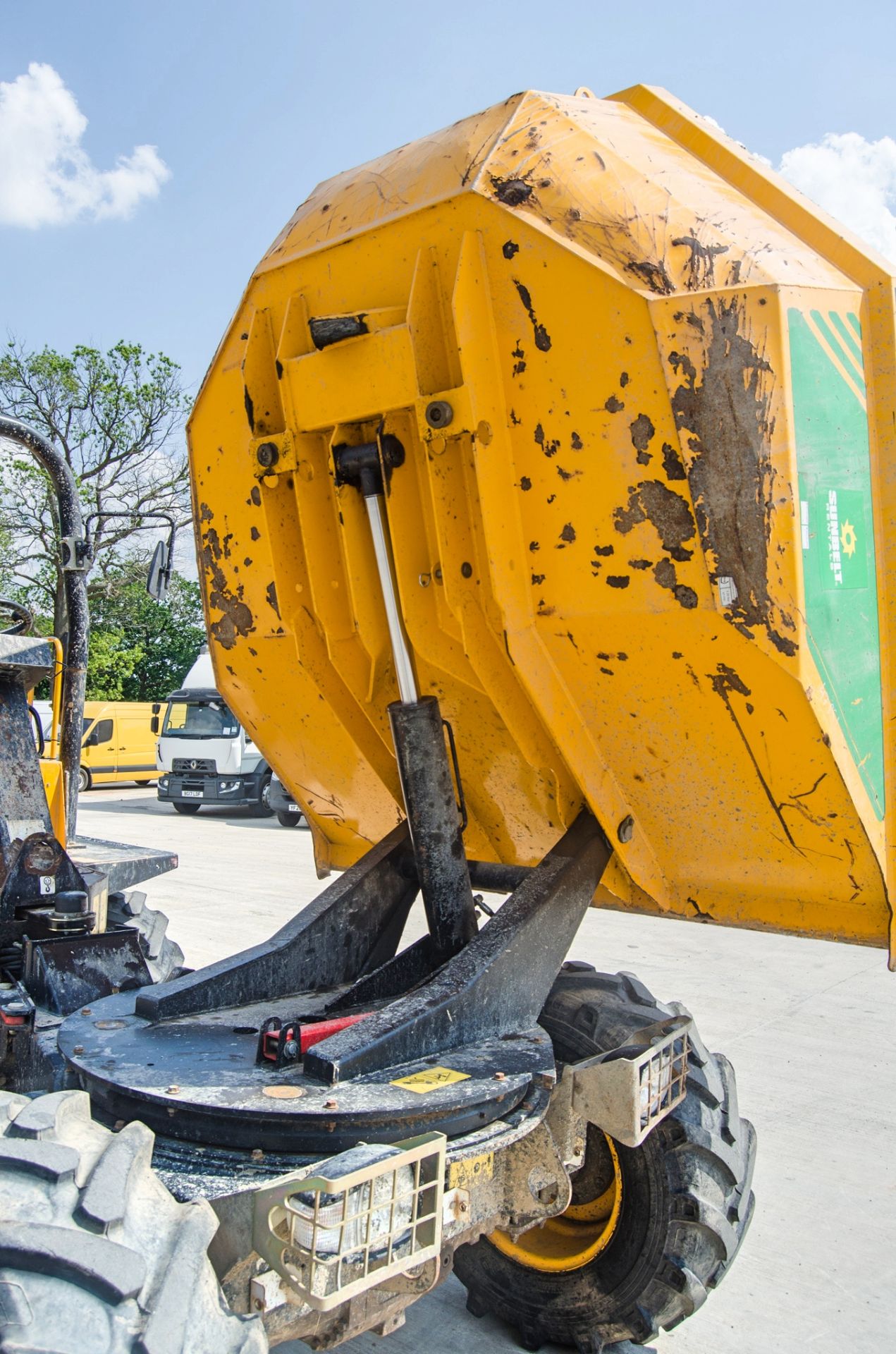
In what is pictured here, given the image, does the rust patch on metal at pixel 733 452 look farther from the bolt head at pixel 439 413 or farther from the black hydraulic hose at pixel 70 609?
the black hydraulic hose at pixel 70 609

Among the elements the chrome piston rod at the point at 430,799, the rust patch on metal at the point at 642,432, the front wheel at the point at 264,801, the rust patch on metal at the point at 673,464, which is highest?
the rust patch on metal at the point at 642,432

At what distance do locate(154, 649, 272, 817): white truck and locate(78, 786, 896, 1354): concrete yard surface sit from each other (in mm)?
7586

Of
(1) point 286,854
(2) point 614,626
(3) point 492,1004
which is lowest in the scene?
(1) point 286,854

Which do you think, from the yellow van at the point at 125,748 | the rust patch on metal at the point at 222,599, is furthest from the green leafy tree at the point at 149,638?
the rust patch on metal at the point at 222,599

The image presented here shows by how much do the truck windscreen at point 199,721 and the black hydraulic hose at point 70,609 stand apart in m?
14.4

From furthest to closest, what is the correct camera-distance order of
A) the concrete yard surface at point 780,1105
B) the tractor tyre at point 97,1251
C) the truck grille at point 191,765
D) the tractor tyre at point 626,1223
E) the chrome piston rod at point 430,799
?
1. the truck grille at point 191,765
2. the concrete yard surface at point 780,1105
3. the chrome piston rod at point 430,799
4. the tractor tyre at point 626,1223
5. the tractor tyre at point 97,1251

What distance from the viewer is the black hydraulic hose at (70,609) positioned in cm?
409

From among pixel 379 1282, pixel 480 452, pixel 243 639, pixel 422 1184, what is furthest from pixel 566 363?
pixel 379 1282

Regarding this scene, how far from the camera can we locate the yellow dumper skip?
233 centimetres

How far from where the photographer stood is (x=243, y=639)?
3.30 m

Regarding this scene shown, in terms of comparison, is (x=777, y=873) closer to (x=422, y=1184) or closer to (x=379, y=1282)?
(x=422, y=1184)

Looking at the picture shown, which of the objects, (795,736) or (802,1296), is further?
(802,1296)

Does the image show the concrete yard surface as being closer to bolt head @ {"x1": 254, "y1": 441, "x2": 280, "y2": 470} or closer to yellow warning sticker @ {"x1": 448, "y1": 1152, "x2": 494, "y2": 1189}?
yellow warning sticker @ {"x1": 448, "y1": 1152, "x2": 494, "y2": 1189}

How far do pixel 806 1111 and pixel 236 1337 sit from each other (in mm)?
3645
